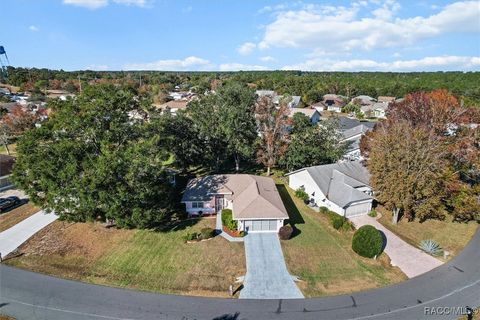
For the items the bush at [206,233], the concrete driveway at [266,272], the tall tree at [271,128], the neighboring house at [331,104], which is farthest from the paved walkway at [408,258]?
the neighboring house at [331,104]

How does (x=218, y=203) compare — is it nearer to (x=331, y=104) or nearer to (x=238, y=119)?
(x=238, y=119)

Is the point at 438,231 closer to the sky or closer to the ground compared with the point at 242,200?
closer to the ground

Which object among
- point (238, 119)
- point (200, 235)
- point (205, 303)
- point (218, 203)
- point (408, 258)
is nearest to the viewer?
point (205, 303)

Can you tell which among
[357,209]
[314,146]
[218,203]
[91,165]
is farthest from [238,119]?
[91,165]

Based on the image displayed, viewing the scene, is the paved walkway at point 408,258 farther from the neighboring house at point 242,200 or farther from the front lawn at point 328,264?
the neighboring house at point 242,200

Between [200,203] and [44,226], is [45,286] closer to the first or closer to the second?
[44,226]

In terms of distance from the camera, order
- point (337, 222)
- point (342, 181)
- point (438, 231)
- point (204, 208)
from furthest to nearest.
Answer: point (342, 181) < point (204, 208) < point (438, 231) < point (337, 222)
